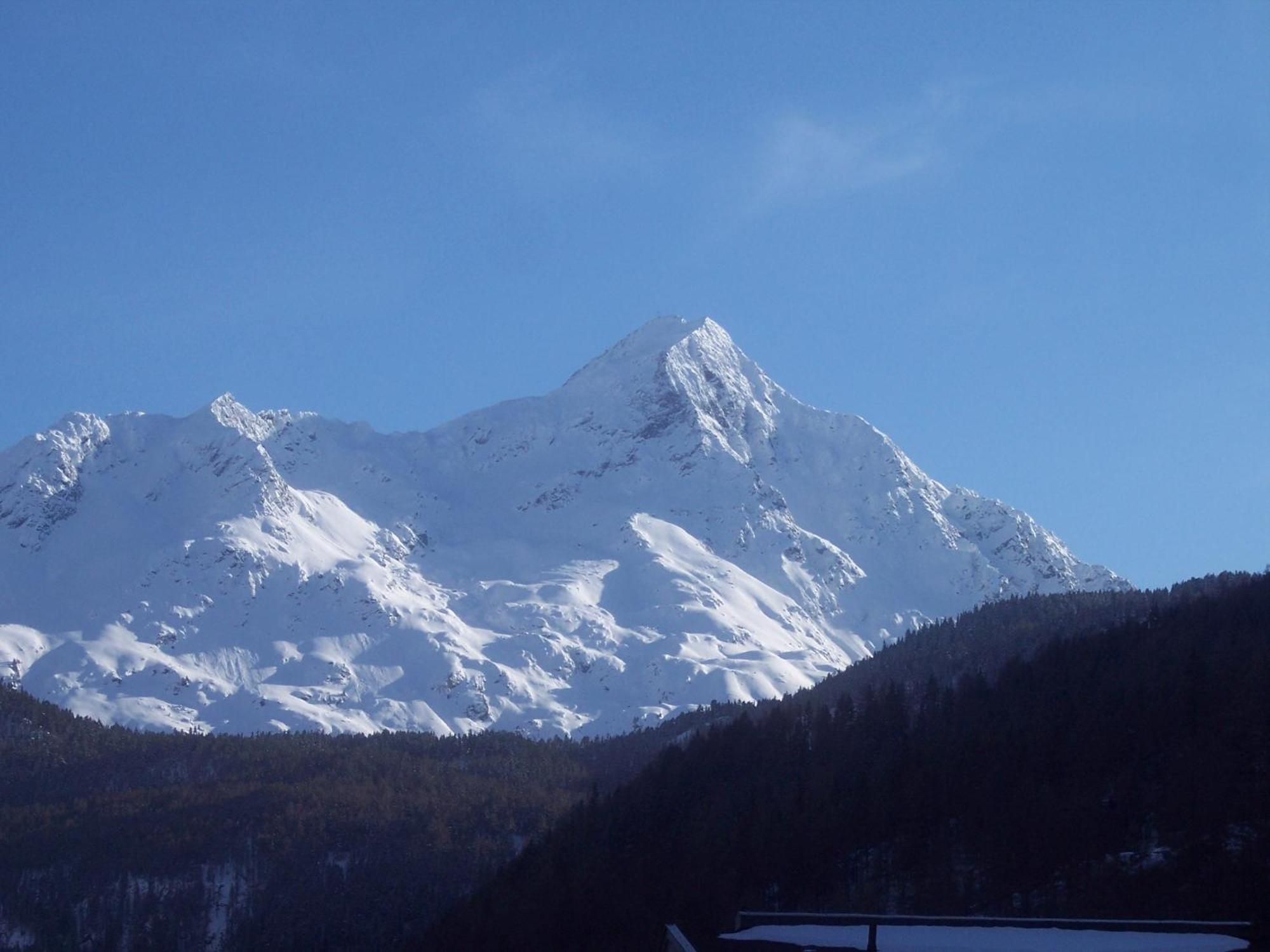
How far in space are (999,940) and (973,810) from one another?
8342 centimetres

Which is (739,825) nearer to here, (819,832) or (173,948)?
(819,832)

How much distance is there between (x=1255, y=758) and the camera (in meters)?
101

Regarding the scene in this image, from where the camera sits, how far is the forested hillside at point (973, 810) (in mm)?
97812

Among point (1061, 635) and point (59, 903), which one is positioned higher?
point (1061, 635)

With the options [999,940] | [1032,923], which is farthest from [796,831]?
[999,940]

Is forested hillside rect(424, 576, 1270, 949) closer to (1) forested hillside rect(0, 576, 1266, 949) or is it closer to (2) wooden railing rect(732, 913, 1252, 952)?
(1) forested hillside rect(0, 576, 1266, 949)

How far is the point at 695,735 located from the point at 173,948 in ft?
200

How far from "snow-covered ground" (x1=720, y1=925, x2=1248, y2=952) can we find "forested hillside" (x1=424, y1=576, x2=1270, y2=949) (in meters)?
51.5

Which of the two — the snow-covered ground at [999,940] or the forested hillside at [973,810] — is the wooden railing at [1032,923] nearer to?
the snow-covered ground at [999,940]

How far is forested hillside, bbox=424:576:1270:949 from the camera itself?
9781 centimetres

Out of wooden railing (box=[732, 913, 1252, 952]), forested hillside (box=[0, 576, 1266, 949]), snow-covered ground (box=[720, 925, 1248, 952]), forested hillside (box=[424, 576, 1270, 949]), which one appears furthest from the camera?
forested hillside (box=[0, 576, 1266, 949])

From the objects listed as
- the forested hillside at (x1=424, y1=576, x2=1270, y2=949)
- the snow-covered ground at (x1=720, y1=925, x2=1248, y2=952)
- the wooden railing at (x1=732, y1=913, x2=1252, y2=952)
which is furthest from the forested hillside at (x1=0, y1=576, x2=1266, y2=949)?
the snow-covered ground at (x1=720, y1=925, x2=1248, y2=952)

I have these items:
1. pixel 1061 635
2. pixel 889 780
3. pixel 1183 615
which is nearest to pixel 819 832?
pixel 889 780

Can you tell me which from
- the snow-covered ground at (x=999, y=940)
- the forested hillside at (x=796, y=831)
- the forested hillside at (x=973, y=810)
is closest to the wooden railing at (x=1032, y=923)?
the snow-covered ground at (x=999, y=940)
